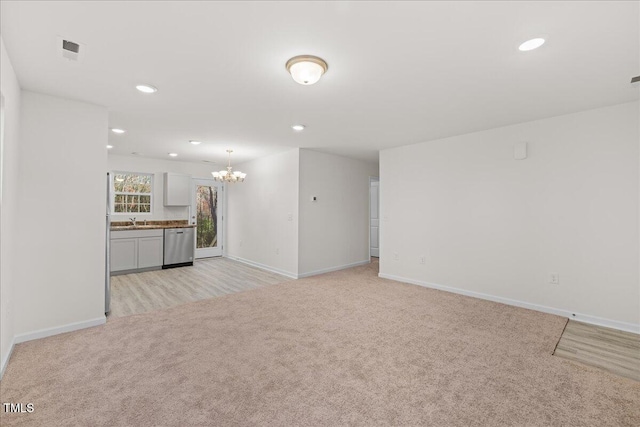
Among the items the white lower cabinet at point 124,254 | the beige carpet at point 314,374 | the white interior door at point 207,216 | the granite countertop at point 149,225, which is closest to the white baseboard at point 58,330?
the beige carpet at point 314,374

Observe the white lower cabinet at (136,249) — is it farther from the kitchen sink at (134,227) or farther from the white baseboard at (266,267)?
the white baseboard at (266,267)

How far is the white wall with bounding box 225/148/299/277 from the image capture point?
5.52 metres

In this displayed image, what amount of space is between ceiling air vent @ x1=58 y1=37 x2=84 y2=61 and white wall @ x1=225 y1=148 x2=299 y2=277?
138 inches

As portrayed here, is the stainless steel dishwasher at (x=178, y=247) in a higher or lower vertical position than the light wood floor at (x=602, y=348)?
higher

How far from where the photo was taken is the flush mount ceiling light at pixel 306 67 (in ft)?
7.20

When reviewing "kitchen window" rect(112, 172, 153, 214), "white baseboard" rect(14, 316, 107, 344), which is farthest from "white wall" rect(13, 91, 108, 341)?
"kitchen window" rect(112, 172, 153, 214)

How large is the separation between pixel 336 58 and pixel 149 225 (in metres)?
6.02

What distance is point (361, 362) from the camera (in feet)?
7.85

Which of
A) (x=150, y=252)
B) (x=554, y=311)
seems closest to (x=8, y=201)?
(x=150, y=252)

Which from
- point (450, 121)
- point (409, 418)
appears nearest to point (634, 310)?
point (450, 121)

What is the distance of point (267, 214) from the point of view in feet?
20.3

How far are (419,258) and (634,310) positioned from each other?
8.21 feet

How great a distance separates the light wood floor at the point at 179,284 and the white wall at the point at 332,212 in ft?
2.77

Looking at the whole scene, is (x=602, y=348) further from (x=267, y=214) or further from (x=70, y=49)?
(x=267, y=214)
